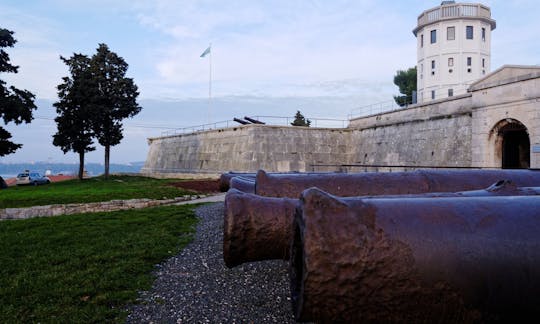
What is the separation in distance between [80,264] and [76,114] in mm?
25025

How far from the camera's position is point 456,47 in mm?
33781

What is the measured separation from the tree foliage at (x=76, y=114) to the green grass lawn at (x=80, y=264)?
19.6 m

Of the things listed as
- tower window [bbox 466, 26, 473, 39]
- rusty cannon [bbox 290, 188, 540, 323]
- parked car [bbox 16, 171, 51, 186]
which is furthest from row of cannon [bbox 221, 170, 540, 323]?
tower window [bbox 466, 26, 473, 39]

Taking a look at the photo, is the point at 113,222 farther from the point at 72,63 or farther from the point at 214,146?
the point at 72,63

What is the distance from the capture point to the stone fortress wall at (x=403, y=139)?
14086mm

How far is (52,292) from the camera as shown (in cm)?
383

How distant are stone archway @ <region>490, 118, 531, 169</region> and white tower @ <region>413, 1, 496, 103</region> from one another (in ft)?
61.4

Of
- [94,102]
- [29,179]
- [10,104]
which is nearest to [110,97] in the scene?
[94,102]

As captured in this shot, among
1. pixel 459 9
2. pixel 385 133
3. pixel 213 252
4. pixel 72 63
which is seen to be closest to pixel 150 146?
pixel 72 63

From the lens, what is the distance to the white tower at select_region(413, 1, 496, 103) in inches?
1330

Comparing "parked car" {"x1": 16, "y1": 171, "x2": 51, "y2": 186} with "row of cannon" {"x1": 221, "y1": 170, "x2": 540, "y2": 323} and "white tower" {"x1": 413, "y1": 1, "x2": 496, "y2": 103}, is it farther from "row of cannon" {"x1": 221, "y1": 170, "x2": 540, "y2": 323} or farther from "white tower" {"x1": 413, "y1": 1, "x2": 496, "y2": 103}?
"row of cannon" {"x1": 221, "y1": 170, "x2": 540, "y2": 323}

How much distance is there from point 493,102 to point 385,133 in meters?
7.61

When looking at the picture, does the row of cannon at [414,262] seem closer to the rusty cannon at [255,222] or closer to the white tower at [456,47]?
the rusty cannon at [255,222]

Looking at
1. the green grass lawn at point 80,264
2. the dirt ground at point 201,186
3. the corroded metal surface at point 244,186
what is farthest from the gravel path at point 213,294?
the dirt ground at point 201,186
